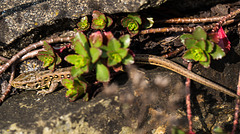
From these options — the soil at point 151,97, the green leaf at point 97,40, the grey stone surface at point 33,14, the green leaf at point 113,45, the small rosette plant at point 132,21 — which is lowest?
the soil at point 151,97

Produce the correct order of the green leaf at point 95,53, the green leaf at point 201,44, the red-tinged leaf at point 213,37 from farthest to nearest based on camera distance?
the red-tinged leaf at point 213,37 → the green leaf at point 201,44 → the green leaf at point 95,53

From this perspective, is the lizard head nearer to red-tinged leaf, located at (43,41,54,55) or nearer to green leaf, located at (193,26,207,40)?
red-tinged leaf, located at (43,41,54,55)

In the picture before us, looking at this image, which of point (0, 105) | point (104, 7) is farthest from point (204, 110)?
point (0, 105)

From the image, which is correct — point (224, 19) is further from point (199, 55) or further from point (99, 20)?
point (99, 20)

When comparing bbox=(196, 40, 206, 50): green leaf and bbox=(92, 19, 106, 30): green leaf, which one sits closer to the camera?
bbox=(196, 40, 206, 50): green leaf

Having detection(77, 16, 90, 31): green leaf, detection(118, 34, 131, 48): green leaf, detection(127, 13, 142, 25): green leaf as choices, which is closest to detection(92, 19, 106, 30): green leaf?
detection(77, 16, 90, 31): green leaf

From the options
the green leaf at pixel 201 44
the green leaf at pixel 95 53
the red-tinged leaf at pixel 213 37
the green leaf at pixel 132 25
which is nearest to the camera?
the green leaf at pixel 95 53

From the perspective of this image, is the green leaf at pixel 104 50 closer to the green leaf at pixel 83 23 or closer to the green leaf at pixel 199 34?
the green leaf at pixel 83 23

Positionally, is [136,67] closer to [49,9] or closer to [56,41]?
[56,41]

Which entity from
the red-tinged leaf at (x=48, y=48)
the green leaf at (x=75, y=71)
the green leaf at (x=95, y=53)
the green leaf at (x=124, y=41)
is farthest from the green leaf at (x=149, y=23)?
the red-tinged leaf at (x=48, y=48)
